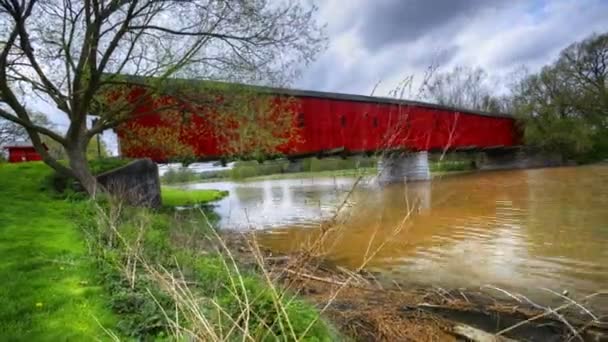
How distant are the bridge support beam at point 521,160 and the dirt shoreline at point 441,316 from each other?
35.9m

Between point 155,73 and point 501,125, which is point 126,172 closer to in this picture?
point 155,73

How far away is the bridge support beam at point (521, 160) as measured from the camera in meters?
36.5

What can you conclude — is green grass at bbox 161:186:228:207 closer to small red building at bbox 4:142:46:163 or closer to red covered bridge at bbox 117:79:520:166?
red covered bridge at bbox 117:79:520:166

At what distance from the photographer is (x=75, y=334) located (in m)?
2.98

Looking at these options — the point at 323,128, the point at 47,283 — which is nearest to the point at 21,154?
the point at 323,128

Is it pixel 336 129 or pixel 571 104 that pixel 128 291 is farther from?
pixel 571 104

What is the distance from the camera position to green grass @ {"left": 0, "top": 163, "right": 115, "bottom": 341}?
3084 millimetres

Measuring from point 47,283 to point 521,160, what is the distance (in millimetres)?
39520

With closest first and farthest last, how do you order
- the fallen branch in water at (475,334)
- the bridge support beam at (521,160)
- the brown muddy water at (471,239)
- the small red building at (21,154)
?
the fallen branch in water at (475,334) → the brown muddy water at (471,239) → the small red building at (21,154) → the bridge support beam at (521,160)

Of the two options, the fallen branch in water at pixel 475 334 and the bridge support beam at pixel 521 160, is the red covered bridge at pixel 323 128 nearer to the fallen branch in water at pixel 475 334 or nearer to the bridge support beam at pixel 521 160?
the fallen branch in water at pixel 475 334

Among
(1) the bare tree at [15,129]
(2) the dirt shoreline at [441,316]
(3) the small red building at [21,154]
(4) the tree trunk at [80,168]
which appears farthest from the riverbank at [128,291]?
(1) the bare tree at [15,129]

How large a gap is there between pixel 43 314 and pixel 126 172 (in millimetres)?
10101

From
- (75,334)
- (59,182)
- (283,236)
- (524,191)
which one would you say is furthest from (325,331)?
(524,191)

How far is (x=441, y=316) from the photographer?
4.20 metres
